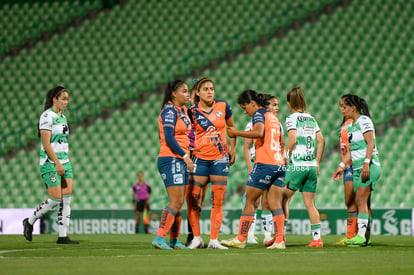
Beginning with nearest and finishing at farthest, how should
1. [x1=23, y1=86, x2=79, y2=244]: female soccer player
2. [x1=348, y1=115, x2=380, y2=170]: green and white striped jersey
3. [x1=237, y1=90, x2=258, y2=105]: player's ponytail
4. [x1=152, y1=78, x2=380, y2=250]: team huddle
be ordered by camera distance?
[x1=152, y1=78, x2=380, y2=250]: team huddle
[x1=237, y1=90, x2=258, y2=105]: player's ponytail
[x1=348, y1=115, x2=380, y2=170]: green and white striped jersey
[x1=23, y1=86, x2=79, y2=244]: female soccer player

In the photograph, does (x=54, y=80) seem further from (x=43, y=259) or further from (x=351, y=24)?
(x=43, y=259)

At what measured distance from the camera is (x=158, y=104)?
71.2 ft

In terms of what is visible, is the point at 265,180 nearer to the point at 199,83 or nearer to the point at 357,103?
the point at 199,83

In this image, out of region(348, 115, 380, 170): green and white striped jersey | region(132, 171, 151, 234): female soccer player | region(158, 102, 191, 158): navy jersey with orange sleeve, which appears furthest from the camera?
region(132, 171, 151, 234): female soccer player

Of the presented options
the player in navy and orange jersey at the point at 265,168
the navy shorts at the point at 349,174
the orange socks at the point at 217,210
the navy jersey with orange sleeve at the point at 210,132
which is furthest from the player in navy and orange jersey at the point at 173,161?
the navy shorts at the point at 349,174

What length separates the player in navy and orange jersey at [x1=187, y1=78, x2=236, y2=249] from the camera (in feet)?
30.9

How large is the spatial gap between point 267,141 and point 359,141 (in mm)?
1670

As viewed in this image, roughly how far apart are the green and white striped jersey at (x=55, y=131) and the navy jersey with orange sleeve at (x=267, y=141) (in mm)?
3115

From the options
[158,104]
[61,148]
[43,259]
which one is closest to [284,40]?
[158,104]

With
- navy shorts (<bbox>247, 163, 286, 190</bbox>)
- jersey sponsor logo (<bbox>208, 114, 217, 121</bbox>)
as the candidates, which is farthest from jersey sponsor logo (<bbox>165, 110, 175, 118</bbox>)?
navy shorts (<bbox>247, 163, 286, 190</bbox>)

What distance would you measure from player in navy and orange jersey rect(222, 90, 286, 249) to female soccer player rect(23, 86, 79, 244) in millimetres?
2900

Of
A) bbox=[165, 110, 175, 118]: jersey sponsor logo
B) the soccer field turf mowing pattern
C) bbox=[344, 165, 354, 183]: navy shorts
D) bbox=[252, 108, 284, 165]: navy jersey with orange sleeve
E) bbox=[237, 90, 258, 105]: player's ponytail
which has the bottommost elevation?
the soccer field turf mowing pattern

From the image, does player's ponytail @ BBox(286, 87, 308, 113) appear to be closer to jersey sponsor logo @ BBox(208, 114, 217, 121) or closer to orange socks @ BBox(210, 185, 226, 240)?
jersey sponsor logo @ BBox(208, 114, 217, 121)

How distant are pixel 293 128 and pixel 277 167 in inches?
25.1
